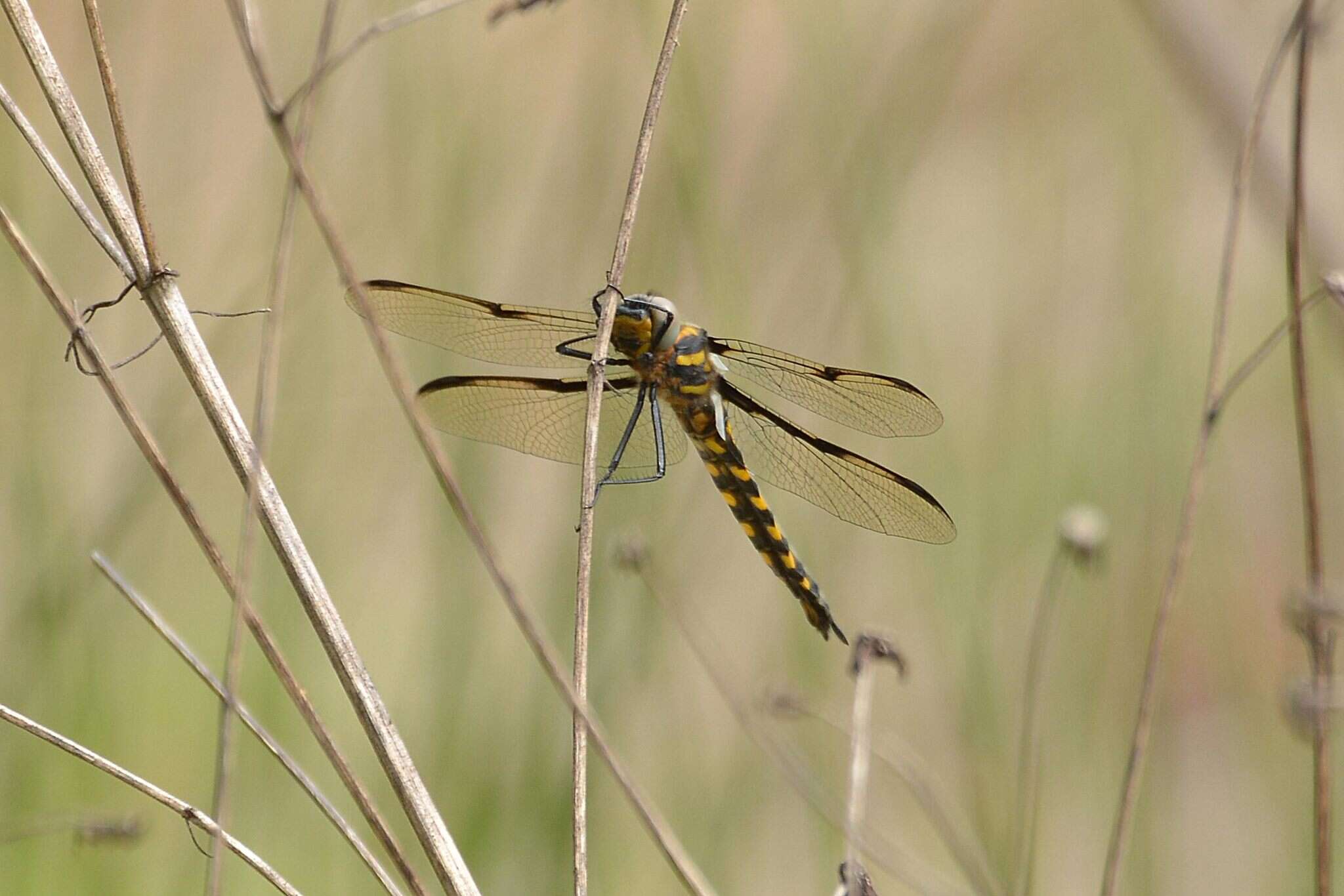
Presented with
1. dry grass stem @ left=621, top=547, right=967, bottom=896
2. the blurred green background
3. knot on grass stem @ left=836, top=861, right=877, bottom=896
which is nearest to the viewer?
knot on grass stem @ left=836, top=861, right=877, bottom=896

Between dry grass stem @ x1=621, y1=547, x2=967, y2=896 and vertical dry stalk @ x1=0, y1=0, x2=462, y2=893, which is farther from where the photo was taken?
dry grass stem @ x1=621, y1=547, x2=967, y2=896

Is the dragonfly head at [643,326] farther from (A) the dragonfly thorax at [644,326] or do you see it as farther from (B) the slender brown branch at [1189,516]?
(B) the slender brown branch at [1189,516]

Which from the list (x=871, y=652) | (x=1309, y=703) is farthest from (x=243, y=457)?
(x=1309, y=703)

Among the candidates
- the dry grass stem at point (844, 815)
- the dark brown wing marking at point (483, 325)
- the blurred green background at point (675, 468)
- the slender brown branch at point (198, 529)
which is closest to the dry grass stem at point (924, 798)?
the dry grass stem at point (844, 815)

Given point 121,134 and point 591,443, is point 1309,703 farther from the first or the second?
point 121,134

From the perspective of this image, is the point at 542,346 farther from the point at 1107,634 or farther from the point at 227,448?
the point at 1107,634

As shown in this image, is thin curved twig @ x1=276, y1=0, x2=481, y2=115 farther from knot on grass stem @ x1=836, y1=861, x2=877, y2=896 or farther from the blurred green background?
the blurred green background

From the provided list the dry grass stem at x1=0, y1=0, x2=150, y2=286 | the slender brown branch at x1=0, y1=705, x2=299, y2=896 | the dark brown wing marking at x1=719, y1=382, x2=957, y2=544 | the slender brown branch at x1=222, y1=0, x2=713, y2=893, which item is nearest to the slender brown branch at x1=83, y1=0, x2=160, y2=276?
the dry grass stem at x1=0, y1=0, x2=150, y2=286

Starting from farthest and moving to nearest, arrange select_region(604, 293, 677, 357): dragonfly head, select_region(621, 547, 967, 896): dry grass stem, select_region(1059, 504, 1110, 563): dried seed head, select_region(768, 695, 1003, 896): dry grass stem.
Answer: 1. select_region(604, 293, 677, 357): dragonfly head
2. select_region(1059, 504, 1110, 563): dried seed head
3. select_region(768, 695, 1003, 896): dry grass stem
4. select_region(621, 547, 967, 896): dry grass stem
